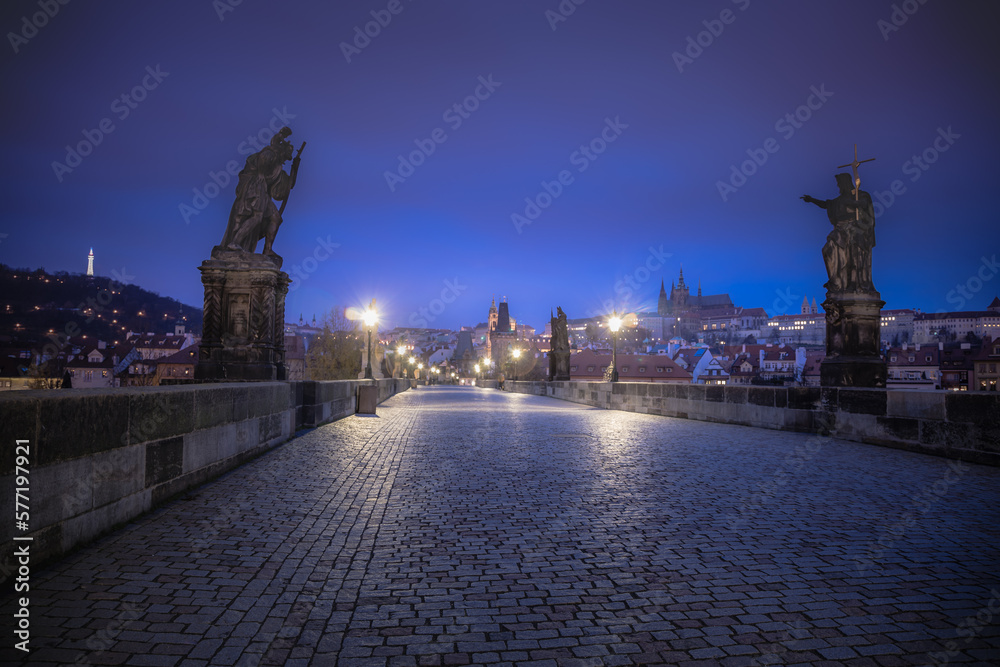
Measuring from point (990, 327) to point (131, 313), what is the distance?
164m

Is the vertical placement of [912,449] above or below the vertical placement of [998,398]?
below

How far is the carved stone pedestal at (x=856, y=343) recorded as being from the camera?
37.9 feet

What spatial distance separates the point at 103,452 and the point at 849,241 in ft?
42.6

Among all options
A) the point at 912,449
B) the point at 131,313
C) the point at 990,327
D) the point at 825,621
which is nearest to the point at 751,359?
the point at 990,327

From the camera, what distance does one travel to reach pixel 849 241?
480 inches

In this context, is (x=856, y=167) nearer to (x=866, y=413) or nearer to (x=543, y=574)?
(x=866, y=413)

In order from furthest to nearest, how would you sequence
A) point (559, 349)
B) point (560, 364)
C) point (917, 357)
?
point (917, 357)
point (560, 364)
point (559, 349)

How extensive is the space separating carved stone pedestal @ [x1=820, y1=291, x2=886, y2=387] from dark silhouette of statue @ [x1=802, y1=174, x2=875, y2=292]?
0.94ft

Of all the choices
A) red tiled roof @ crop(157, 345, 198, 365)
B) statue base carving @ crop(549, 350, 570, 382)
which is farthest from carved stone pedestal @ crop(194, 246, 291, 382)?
red tiled roof @ crop(157, 345, 198, 365)

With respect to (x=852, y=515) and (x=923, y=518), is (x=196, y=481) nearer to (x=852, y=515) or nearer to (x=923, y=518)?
(x=852, y=515)

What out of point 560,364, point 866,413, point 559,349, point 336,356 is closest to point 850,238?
point 866,413

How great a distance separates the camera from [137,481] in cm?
485

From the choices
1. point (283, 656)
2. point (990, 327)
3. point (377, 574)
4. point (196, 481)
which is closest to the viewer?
point (283, 656)

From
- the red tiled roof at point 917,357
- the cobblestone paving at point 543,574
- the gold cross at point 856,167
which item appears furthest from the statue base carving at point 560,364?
the red tiled roof at point 917,357
